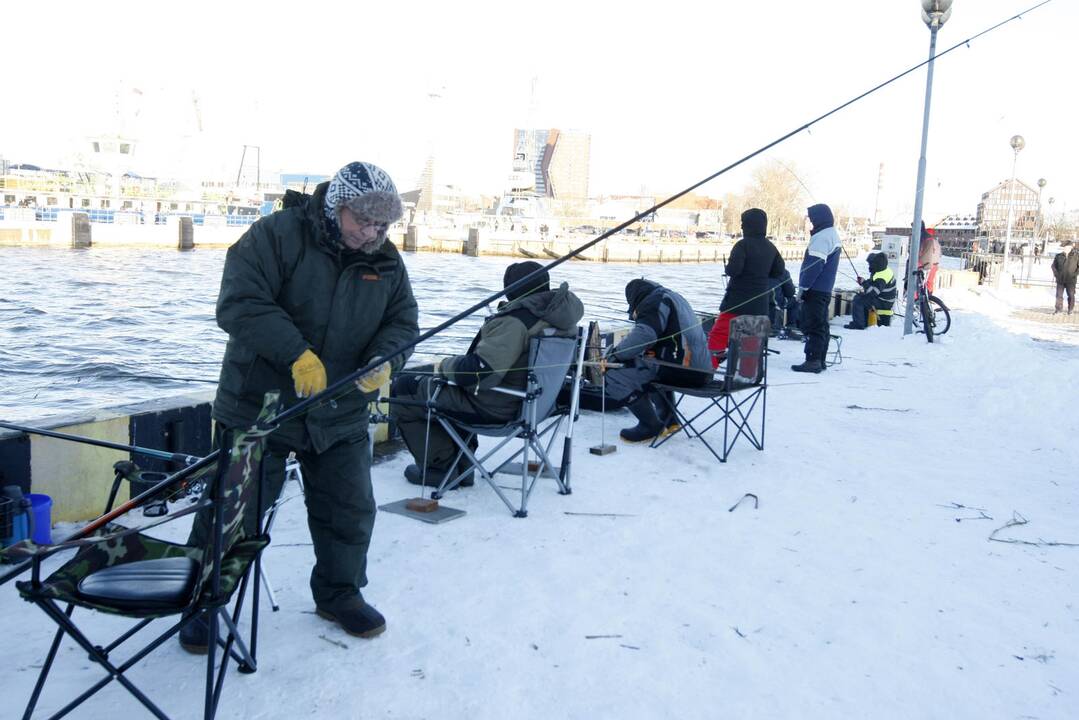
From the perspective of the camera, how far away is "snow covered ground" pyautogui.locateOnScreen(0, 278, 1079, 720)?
276 cm

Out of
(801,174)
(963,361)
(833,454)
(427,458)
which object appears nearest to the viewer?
(427,458)

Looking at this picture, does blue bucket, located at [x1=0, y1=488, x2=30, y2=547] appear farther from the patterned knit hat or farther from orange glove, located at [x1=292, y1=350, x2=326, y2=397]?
the patterned knit hat

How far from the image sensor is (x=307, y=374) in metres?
2.67

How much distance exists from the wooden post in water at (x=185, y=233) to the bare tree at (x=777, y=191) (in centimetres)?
3915

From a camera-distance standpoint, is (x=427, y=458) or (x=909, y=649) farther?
(x=427, y=458)

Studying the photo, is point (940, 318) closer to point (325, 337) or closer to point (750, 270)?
point (750, 270)

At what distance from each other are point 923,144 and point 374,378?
39.9ft

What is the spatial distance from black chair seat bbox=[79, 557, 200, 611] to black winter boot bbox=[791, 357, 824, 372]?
7.91 meters

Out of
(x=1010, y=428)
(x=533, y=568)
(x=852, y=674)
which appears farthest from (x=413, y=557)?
(x=1010, y=428)

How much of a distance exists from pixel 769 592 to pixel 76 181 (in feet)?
242

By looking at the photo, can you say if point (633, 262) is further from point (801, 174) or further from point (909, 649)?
point (909, 649)

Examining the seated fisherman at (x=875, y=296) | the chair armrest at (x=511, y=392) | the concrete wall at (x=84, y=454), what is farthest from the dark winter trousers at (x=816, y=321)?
the concrete wall at (x=84, y=454)

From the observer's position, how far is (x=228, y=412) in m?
2.87

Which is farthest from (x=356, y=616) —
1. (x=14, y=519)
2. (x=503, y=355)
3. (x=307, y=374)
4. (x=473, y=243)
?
(x=473, y=243)
